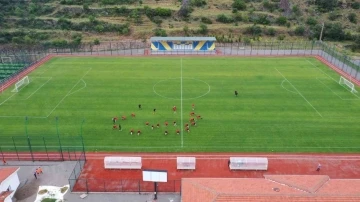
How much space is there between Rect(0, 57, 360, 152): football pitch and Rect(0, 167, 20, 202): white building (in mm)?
7008

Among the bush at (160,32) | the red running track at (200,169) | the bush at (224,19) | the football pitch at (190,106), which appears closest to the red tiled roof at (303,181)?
the red running track at (200,169)

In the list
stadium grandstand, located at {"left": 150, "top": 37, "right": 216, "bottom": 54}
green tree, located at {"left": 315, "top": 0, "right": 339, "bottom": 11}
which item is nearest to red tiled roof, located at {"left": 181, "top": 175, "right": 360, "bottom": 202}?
stadium grandstand, located at {"left": 150, "top": 37, "right": 216, "bottom": 54}

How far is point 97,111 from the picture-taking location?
3572 centimetres

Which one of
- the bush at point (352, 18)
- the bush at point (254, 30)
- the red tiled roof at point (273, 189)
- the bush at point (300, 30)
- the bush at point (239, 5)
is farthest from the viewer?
the bush at point (239, 5)

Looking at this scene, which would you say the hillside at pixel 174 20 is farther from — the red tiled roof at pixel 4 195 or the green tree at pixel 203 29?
the red tiled roof at pixel 4 195

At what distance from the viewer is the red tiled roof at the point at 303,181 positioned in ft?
63.2

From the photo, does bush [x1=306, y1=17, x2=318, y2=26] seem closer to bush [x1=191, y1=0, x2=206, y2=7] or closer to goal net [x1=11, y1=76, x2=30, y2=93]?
bush [x1=191, y1=0, x2=206, y2=7]

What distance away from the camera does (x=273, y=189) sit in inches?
755

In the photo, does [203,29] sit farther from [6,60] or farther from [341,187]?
[341,187]

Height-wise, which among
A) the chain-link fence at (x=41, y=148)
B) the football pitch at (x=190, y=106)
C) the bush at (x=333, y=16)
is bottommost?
the chain-link fence at (x=41, y=148)

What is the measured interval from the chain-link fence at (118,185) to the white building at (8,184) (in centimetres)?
379

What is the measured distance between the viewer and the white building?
21509 millimetres

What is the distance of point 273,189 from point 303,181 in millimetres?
2541

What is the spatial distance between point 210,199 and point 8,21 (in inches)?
3260
